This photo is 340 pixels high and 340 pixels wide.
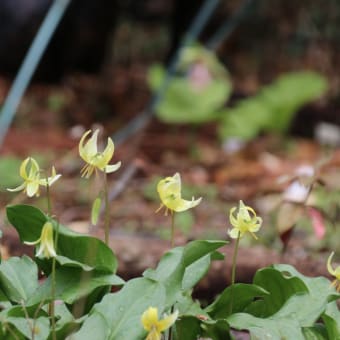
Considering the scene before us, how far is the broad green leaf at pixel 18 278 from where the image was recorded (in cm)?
150

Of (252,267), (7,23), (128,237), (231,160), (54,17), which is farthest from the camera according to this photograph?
(7,23)

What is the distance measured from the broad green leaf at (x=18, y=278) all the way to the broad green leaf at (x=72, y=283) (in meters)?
0.05

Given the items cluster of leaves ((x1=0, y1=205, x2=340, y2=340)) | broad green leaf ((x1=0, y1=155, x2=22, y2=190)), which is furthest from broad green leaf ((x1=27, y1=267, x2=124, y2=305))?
broad green leaf ((x1=0, y1=155, x2=22, y2=190))

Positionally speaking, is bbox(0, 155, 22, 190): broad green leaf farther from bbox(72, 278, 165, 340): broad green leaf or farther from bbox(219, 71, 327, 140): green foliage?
bbox(72, 278, 165, 340): broad green leaf

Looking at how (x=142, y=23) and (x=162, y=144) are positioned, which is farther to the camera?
(x=142, y=23)

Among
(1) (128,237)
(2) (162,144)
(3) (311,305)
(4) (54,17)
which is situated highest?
(3) (311,305)

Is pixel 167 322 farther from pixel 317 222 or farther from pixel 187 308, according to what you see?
pixel 317 222

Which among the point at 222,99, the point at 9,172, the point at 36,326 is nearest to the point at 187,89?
the point at 222,99

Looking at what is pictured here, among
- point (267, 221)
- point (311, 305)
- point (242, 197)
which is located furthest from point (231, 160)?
point (311, 305)

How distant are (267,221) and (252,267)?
131 centimetres

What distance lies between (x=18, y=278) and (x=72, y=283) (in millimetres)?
120

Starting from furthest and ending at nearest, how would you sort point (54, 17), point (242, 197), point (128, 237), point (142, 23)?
point (142, 23), point (242, 197), point (54, 17), point (128, 237)

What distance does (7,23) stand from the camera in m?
6.19

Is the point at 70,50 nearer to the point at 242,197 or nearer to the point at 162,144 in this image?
the point at 162,144
